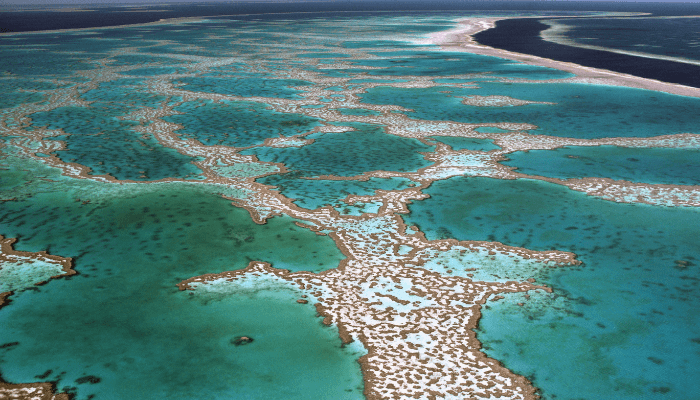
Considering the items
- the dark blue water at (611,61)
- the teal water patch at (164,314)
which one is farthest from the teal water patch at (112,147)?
the dark blue water at (611,61)

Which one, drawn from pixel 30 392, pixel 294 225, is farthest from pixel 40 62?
pixel 30 392

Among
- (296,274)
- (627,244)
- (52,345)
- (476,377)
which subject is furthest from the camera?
(627,244)

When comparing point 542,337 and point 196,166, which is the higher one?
point 196,166

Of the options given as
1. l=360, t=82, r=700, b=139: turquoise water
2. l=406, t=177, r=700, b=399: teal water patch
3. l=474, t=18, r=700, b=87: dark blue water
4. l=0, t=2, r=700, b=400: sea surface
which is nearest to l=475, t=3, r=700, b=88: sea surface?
l=474, t=18, r=700, b=87: dark blue water

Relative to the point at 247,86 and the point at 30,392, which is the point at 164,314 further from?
the point at 247,86

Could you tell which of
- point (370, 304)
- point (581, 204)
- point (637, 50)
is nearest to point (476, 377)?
point (370, 304)

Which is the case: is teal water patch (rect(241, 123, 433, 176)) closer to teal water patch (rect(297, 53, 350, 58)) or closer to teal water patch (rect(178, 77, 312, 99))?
teal water patch (rect(178, 77, 312, 99))

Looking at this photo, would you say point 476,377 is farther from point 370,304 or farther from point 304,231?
point 304,231

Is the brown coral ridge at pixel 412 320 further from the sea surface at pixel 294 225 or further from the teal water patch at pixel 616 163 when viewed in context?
the teal water patch at pixel 616 163
